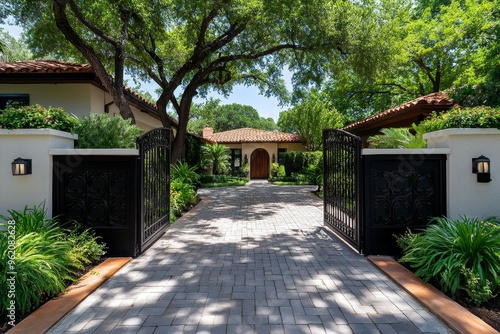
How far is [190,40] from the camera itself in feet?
43.3

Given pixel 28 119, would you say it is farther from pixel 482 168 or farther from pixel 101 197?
pixel 482 168

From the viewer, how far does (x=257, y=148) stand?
2772 centimetres

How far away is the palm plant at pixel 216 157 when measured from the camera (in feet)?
74.7

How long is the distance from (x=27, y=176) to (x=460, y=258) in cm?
622

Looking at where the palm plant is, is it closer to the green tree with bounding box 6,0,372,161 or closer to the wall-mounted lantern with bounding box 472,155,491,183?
the green tree with bounding box 6,0,372,161

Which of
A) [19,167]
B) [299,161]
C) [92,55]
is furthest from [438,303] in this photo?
[299,161]

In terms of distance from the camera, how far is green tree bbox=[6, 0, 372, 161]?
30.7ft

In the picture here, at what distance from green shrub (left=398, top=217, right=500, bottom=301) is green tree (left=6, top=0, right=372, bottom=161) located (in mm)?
8183

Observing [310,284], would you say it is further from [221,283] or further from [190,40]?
[190,40]

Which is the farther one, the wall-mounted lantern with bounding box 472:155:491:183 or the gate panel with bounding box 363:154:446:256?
the gate panel with bounding box 363:154:446:256

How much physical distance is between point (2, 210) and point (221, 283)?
386 cm

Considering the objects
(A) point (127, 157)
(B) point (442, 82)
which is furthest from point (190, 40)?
(B) point (442, 82)

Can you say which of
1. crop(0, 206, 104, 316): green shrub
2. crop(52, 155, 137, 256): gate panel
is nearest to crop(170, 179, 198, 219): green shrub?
crop(52, 155, 137, 256): gate panel

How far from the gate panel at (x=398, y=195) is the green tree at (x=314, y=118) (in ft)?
60.5
